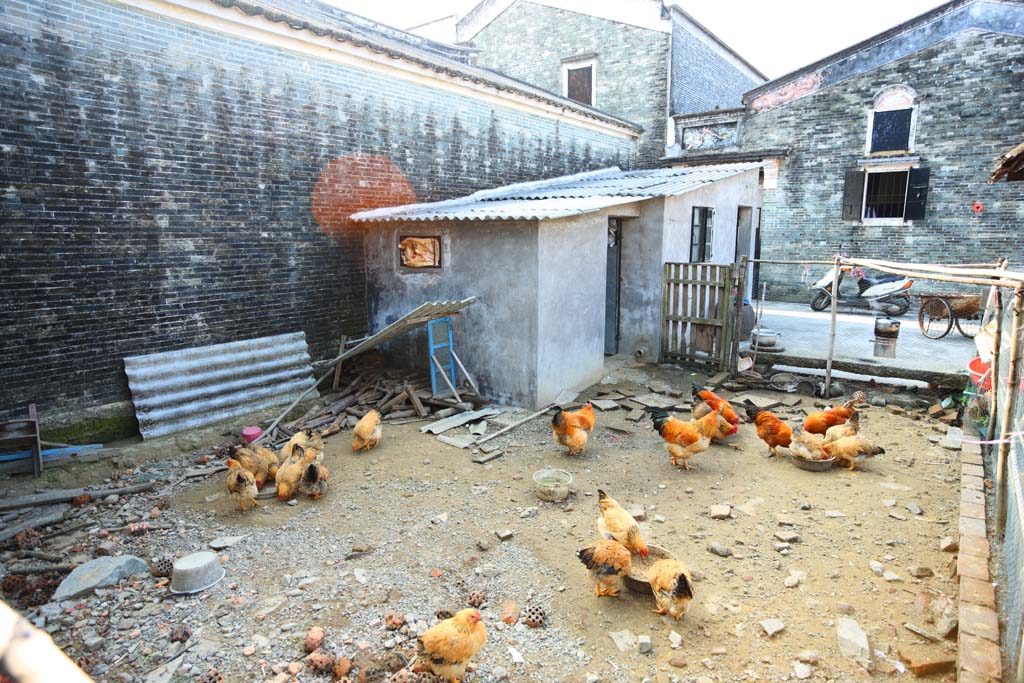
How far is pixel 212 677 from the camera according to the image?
366cm

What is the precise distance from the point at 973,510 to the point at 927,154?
14138mm

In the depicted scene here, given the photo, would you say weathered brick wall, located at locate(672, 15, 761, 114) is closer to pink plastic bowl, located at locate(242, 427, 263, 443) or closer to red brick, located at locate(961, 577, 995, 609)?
pink plastic bowl, located at locate(242, 427, 263, 443)

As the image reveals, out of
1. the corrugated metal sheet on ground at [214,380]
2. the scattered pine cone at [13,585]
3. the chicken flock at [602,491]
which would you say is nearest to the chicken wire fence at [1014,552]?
the chicken flock at [602,491]

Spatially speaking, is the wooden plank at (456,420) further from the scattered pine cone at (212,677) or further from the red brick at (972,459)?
the red brick at (972,459)

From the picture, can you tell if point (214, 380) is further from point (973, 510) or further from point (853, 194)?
point (853, 194)

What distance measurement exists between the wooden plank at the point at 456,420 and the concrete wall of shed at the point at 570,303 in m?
0.81

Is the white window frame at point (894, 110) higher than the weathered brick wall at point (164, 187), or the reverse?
the white window frame at point (894, 110)

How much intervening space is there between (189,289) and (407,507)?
4.49 m

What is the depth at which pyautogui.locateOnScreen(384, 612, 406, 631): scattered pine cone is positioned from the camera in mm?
4184

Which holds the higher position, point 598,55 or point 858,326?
point 598,55

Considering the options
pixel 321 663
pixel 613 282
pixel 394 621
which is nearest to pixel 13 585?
pixel 321 663

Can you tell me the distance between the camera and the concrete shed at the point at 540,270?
842cm

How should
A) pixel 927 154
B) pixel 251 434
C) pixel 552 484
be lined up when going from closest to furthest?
1. pixel 552 484
2. pixel 251 434
3. pixel 927 154

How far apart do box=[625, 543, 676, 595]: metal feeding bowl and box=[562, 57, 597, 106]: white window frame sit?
17.9m
